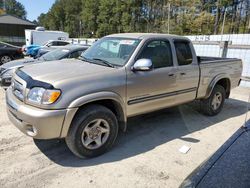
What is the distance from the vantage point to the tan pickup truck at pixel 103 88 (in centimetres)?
296

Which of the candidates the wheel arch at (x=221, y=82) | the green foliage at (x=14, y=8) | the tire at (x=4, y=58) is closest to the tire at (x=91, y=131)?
the wheel arch at (x=221, y=82)

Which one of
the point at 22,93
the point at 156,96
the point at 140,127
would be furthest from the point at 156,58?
the point at 22,93

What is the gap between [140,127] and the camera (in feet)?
15.4

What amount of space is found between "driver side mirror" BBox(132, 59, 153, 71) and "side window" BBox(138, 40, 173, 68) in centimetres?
27

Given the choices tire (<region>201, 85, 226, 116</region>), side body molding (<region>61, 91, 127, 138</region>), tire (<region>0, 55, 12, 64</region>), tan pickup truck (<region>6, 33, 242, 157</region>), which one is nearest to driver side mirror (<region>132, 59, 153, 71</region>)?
tan pickup truck (<region>6, 33, 242, 157</region>)

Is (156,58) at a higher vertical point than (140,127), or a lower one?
higher

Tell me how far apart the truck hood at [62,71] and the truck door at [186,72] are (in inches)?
61.7

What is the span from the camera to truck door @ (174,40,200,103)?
Result: 4450mm

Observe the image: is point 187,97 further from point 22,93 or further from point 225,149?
point 22,93

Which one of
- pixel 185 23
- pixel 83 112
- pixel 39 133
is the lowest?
pixel 39 133

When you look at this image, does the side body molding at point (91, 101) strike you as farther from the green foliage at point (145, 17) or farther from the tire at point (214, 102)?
the green foliage at point (145, 17)

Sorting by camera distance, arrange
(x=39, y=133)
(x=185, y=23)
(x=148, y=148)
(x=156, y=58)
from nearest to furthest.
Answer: (x=39, y=133) → (x=148, y=148) → (x=156, y=58) → (x=185, y=23)

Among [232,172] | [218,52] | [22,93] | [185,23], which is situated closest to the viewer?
[232,172]

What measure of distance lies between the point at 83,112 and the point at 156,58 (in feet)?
5.61
